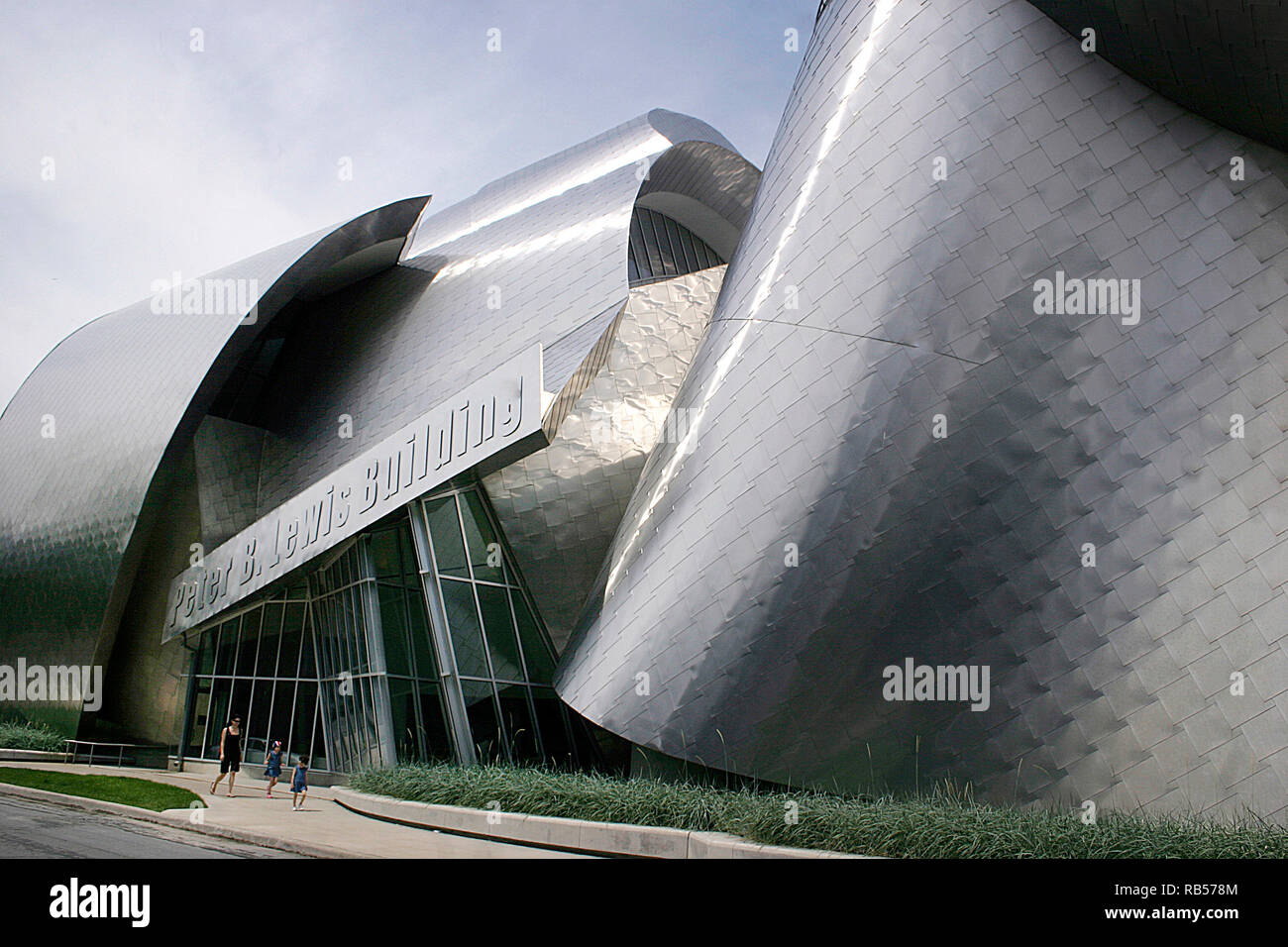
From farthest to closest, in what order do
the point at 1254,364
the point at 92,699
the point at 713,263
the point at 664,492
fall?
A: the point at 713,263 → the point at 92,699 → the point at 664,492 → the point at 1254,364

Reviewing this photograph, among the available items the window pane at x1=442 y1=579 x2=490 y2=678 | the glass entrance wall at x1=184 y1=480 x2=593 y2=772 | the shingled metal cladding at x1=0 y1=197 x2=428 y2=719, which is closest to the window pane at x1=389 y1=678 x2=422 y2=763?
the glass entrance wall at x1=184 y1=480 x2=593 y2=772

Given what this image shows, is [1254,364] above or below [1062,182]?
below

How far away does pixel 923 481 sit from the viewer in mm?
11461

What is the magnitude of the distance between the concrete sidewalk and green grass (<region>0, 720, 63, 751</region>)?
1086cm

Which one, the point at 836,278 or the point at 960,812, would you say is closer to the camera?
the point at 960,812

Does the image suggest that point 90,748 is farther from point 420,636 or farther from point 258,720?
point 420,636

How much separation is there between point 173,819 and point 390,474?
22.8 feet

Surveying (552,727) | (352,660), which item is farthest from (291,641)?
(552,727)

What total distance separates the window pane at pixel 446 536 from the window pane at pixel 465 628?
26 cm

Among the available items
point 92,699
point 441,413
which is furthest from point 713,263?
point 92,699

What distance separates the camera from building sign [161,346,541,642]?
48.8ft
